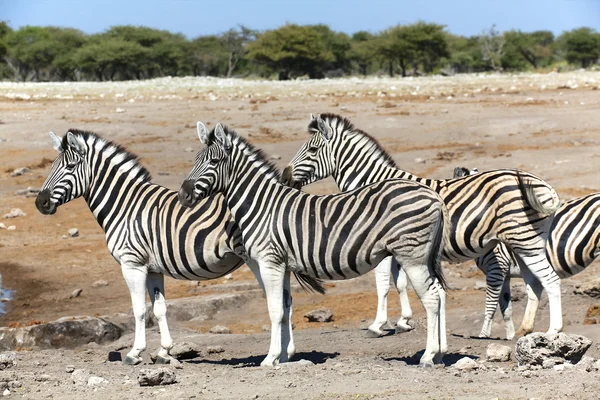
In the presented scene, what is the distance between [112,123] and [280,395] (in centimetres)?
1967

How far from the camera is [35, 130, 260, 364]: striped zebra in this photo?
827 cm

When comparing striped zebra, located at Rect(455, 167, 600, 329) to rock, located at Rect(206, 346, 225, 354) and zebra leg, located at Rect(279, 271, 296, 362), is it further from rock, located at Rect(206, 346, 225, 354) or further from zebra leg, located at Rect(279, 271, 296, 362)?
rock, located at Rect(206, 346, 225, 354)

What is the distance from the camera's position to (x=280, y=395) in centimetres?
645

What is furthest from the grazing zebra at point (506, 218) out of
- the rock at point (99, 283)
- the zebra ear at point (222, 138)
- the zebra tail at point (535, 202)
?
the rock at point (99, 283)

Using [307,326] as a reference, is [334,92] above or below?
above

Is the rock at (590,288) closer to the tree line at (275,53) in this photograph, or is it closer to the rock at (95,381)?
the rock at (95,381)

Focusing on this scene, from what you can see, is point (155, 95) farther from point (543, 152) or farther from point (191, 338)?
point (191, 338)

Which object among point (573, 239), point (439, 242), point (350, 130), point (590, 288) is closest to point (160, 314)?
point (439, 242)

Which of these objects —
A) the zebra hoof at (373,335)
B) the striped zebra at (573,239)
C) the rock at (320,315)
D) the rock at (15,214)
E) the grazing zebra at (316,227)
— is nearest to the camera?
the grazing zebra at (316,227)

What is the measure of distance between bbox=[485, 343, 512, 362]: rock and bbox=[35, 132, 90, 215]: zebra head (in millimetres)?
4011

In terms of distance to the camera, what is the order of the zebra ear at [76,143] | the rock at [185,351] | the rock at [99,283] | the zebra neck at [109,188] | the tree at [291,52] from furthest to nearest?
the tree at [291,52] → the rock at [99,283] → the rock at [185,351] → the zebra neck at [109,188] → the zebra ear at [76,143]

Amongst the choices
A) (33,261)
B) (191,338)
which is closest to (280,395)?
(191,338)

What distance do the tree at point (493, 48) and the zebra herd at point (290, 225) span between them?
182 feet

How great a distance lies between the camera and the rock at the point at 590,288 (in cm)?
1091
